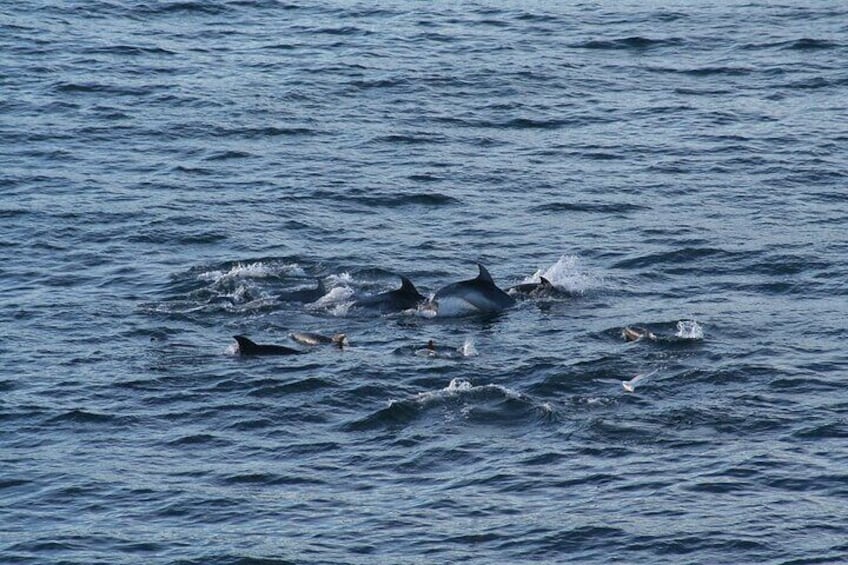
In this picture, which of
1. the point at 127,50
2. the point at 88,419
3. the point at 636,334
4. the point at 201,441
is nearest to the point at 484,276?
the point at 636,334

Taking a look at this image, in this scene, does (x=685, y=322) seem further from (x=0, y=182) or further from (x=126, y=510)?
(x=0, y=182)

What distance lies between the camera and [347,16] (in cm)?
5394

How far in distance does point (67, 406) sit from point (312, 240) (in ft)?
31.7

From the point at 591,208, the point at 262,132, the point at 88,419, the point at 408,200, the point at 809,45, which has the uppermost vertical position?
the point at 809,45

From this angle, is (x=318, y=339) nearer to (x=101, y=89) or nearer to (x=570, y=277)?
(x=570, y=277)

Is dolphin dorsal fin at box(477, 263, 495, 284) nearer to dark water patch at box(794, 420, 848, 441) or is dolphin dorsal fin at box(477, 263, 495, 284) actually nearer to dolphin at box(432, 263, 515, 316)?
dolphin at box(432, 263, 515, 316)

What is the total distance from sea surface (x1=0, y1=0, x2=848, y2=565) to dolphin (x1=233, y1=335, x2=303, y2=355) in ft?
0.54

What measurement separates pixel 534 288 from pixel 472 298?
1648 millimetres

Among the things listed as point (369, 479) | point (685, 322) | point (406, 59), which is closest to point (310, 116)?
A: point (406, 59)

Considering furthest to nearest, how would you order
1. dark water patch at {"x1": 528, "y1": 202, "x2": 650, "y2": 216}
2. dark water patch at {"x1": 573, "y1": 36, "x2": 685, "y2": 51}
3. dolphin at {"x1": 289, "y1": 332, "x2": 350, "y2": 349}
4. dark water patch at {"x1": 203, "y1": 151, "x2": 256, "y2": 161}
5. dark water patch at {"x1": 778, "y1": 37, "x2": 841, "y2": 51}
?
dark water patch at {"x1": 573, "y1": 36, "x2": 685, "y2": 51} < dark water patch at {"x1": 778, "y1": 37, "x2": 841, "y2": 51} < dark water patch at {"x1": 203, "y1": 151, "x2": 256, "y2": 161} < dark water patch at {"x1": 528, "y1": 202, "x2": 650, "y2": 216} < dolphin at {"x1": 289, "y1": 332, "x2": 350, "y2": 349}

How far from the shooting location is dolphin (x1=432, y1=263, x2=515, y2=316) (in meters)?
30.0

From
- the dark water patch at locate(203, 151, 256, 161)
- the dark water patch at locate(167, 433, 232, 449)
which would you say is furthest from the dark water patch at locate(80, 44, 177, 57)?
the dark water patch at locate(167, 433, 232, 449)

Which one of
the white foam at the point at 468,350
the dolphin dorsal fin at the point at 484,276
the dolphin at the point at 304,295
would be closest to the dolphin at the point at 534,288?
the dolphin dorsal fin at the point at 484,276

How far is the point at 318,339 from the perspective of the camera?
28.6 meters
